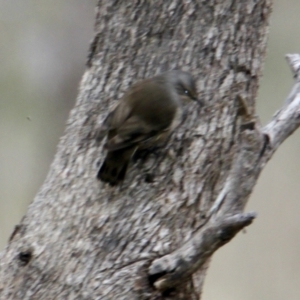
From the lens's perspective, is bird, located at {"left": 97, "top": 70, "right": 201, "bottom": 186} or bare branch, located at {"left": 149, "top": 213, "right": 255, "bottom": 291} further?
bird, located at {"left": 97, "top": 70, "right": 201, "bottom": 186}

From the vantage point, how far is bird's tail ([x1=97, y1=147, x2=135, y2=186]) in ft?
4.90

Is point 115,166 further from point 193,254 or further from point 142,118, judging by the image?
point 193,254

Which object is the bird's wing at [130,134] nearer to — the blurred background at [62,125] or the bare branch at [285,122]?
the bare branch at [285,122]

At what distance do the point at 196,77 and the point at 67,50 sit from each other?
1518mm

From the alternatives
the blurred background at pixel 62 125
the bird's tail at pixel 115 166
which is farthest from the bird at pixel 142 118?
the blurred background at pixel 62 125

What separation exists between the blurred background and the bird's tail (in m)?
1.55

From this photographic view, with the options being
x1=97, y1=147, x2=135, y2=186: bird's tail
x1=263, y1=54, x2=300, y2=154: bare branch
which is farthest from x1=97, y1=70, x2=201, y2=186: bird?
x1=263, y1=54, x2=300, y2=154: bare branch

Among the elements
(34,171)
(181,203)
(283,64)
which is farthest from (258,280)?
(181,203)

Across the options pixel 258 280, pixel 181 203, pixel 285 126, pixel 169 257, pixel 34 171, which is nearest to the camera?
pixel 169 257

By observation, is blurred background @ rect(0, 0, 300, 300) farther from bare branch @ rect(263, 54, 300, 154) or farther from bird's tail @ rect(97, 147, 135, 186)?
bird's tail @ rect(97, 147, 135, 186)

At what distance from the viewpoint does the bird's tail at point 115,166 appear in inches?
58.8

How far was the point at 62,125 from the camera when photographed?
122 inches

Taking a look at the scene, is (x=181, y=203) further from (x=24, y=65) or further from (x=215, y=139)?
(x=24, y=65)

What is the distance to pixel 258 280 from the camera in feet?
9.64
